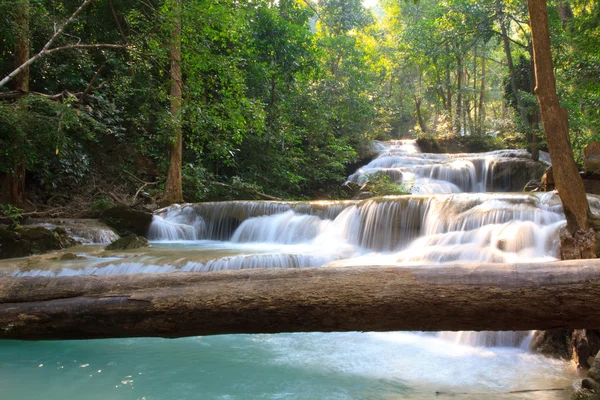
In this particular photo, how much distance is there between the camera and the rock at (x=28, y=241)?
870 centimetres

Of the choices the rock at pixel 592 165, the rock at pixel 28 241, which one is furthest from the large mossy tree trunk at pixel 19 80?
the rock at pixel 592 165

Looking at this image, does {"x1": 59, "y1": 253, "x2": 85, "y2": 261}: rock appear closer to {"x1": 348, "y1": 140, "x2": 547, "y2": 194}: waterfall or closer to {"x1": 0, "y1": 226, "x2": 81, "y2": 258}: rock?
{"x1": 0, "y1": 226, "x2": 81, "y2": 258}: rock

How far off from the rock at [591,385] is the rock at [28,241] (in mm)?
9414

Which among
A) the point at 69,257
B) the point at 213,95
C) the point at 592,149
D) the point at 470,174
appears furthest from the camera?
the point at 470,174

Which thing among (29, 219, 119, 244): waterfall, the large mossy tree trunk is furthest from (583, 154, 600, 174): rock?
the large mossy tree trunk

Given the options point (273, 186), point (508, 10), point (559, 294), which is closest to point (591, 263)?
point (559, 294)

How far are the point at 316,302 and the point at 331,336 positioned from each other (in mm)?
3128

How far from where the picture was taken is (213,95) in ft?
57.2

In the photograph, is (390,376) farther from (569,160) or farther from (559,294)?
(569,160)

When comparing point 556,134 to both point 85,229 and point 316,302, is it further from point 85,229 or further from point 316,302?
point 85,229

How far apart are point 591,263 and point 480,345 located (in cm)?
296

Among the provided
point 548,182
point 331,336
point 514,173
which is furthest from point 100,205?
point 514,173

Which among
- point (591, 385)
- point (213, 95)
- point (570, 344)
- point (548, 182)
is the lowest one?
point (570, 344)

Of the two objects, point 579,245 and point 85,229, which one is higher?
point 579,245
